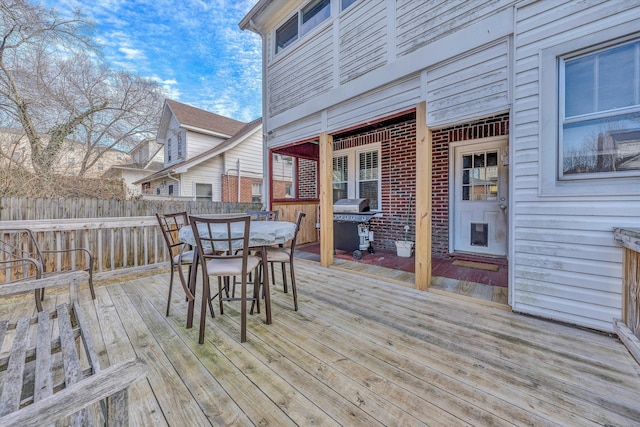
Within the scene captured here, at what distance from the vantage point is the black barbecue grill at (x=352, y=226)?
4761 millimetres

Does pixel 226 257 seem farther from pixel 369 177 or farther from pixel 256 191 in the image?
pixel 256 191

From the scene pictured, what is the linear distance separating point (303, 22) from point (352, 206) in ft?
11.6

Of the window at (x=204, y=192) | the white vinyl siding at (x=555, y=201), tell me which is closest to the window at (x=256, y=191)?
the window at (x=204, y=192)

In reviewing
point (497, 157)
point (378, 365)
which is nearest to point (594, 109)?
point (497, 157)

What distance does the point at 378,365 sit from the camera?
1786 millimetres

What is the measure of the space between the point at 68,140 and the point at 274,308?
31.5 feet

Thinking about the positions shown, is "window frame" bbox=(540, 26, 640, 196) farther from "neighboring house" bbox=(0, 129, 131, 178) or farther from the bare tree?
"neighboring house" bbox=(0, 129, 131, 178)

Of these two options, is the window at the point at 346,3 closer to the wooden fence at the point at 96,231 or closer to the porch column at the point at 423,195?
the porch column at the point at 423,195

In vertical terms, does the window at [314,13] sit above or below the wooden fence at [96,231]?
above

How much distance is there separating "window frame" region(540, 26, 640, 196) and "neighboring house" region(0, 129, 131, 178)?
8642 millimetres

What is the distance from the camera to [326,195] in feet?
14.1

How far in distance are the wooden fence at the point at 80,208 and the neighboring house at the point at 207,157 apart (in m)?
4.53

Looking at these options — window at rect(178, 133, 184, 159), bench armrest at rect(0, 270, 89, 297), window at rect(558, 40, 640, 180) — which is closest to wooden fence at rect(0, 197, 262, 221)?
bench armrest at rect(0, 270, 89, 297)

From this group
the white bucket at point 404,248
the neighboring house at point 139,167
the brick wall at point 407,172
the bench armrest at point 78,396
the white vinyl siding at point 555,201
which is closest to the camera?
the bench armrest at point 78,396
